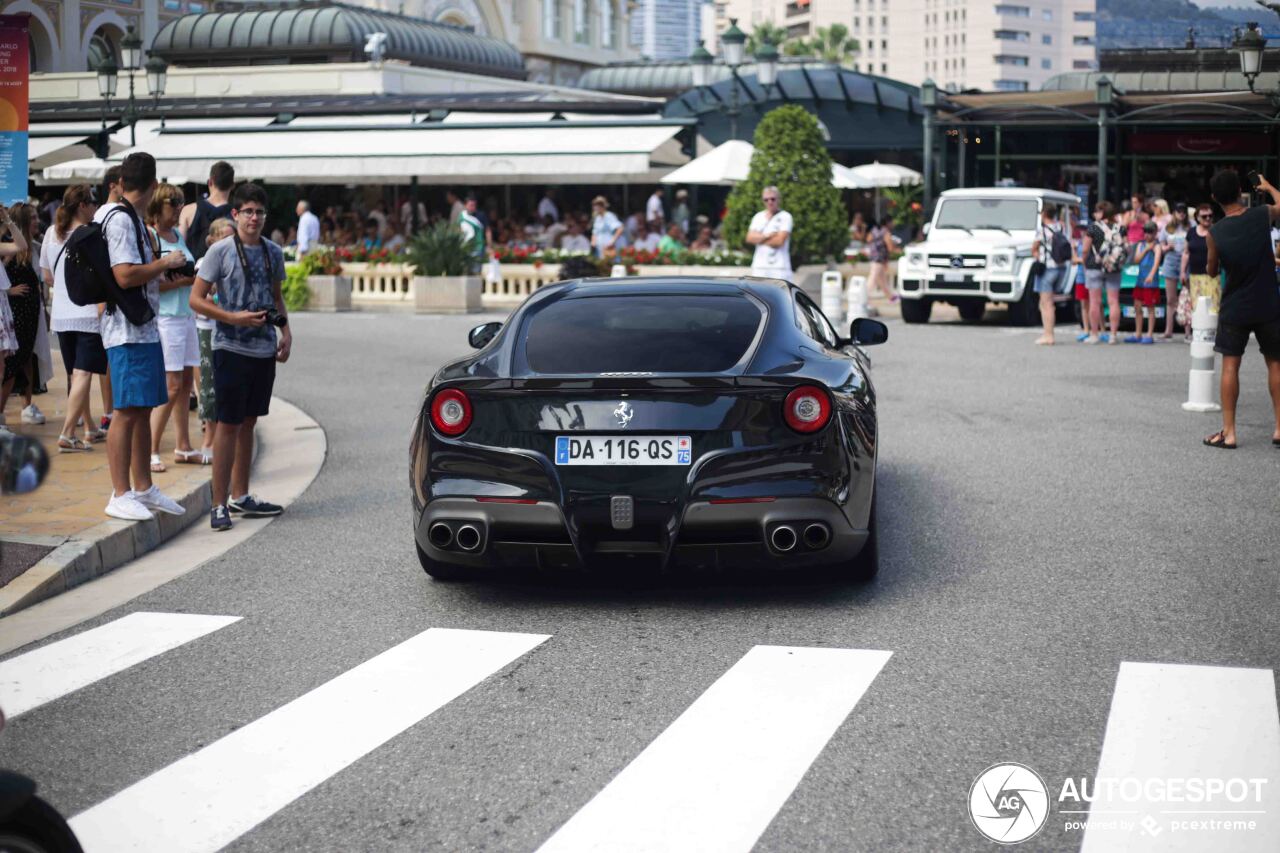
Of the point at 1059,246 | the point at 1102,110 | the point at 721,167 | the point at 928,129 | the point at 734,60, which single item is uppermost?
the point at 734,60

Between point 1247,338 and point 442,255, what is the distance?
62.2 feet

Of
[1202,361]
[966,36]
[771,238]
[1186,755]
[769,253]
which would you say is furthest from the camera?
[966,36]

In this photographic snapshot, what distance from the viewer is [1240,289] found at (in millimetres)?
11398

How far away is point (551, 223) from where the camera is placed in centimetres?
3675

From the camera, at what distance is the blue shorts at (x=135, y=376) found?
28.1ft

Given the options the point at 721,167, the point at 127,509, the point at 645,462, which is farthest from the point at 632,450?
the point at 721,167

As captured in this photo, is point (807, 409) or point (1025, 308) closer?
point (807, 409)

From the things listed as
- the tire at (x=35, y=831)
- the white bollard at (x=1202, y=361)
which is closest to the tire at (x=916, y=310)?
the white bollard at (x=1202, y=361)

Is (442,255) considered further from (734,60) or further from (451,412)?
(451,412)

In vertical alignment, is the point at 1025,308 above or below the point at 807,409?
below

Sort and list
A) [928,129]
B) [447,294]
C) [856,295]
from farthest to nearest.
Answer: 1. [928,129]
2. [447,294]
3. [856,295]

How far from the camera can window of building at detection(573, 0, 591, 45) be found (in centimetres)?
8062

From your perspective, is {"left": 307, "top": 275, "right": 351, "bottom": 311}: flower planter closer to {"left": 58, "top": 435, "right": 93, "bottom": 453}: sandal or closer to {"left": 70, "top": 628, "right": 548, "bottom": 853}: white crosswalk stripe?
{"left": 58, "top": 435, "right": 93, "bottom": 453}: sandal

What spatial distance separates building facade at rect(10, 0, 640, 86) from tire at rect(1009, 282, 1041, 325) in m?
28.5
